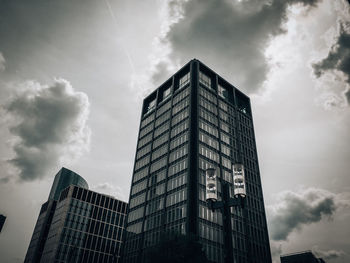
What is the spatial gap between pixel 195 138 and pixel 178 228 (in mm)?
23708

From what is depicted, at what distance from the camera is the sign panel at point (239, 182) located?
15617 mm

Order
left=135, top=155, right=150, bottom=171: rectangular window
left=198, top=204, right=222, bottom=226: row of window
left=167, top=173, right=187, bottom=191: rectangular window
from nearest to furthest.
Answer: left=198, top=204, right=222, bottom=226: row of window < left=167, top=173, right=187, bottom=191: rectangular window < left=135, top=155, right=150, bottom=171: rectangular window

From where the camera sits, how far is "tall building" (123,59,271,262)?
207 ft

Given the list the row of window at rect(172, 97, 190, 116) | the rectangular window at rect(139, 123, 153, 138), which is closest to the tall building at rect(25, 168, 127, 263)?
the rectangular window at rect(139, 123, 153, 138)

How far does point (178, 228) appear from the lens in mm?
60781

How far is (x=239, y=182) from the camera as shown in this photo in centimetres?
1595

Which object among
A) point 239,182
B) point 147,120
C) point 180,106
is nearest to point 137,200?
point 147,120

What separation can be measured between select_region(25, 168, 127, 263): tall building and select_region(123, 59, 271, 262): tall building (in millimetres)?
47179

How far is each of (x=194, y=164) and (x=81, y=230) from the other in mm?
79192

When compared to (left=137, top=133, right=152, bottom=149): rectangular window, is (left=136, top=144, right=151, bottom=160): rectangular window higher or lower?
lower

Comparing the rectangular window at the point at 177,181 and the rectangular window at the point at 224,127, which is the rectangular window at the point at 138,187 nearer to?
the rectangular window at the point at 177,181

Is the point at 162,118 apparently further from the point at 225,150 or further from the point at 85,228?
the point at 85,228

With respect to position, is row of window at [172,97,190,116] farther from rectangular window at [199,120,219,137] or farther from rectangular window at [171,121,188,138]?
rectangular window at [199,120,219,137]

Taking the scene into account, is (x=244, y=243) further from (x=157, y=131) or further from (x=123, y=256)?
(x=157, y=131)
